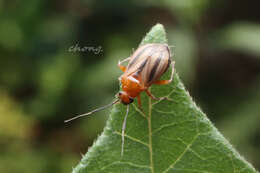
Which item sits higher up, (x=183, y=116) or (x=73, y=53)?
(x=183, y=116)

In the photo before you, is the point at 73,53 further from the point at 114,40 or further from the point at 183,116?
the point at 183,116

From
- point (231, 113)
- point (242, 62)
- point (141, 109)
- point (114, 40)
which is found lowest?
point (231, 113)

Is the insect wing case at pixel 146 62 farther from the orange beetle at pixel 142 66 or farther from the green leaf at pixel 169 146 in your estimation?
the green leaf at pixel 169 146

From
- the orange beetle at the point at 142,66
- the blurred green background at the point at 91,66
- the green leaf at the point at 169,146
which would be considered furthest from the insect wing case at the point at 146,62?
the blurred green background at the point at 91,66

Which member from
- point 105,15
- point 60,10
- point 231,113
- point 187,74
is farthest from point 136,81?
point 60,10

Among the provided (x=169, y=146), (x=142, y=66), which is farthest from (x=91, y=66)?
(x=169, y=146)

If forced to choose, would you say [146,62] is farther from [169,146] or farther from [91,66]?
[91,66]
